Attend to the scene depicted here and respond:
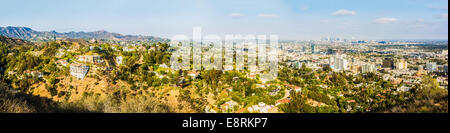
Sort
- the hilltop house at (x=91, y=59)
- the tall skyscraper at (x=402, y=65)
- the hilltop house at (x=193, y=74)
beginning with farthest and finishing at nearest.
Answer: the tall skyscraper at (x=402, y=65)
the hilltop house at (x=91, y=59)
the hilltop house at (x=193, y=74)

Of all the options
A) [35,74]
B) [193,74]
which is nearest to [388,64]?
[193,74]

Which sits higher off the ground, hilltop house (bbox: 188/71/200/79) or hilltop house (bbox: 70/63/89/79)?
hilltop house (bbox: 70/63/89/79)

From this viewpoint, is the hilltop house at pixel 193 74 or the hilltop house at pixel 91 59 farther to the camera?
the hilltop house at pixel 91 59

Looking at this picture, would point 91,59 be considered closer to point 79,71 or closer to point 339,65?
point 79,71

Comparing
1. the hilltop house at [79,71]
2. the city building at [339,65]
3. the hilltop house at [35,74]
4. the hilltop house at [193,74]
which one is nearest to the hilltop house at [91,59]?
the hilltop house at [79,71]

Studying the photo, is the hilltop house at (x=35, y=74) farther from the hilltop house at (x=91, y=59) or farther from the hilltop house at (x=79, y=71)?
the hilltop house at (x=91, y=59)

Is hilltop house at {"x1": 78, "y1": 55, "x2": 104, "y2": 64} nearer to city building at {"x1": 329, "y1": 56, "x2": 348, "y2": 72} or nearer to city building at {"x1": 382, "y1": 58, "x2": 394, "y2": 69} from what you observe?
city building at {"x1": 329, "y1": 56, "x2": 348, "y2": 72}

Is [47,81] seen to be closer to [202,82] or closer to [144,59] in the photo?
[144,59]

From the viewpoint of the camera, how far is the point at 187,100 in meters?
10.2

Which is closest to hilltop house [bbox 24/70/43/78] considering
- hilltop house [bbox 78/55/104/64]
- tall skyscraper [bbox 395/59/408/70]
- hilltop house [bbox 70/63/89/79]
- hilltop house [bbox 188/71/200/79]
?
hilltop house [bbox 70/63/89/79]

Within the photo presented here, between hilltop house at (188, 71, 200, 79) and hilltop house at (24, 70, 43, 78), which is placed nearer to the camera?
hilltop house at (24, 70, 43, 78)
